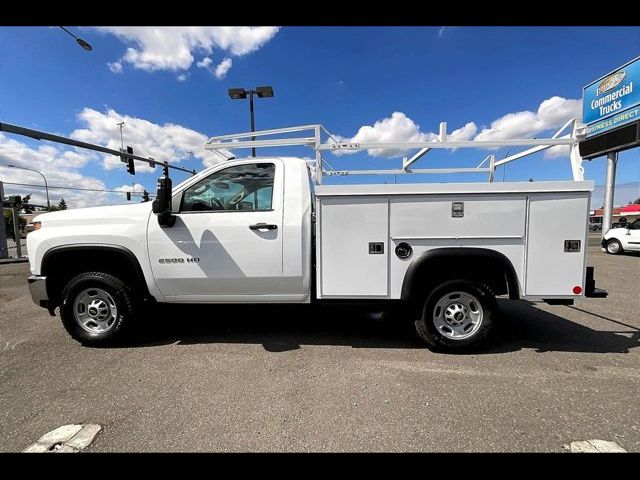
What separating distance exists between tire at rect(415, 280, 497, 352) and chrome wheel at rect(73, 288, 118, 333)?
3.57 m

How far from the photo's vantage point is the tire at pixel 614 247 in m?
13.4

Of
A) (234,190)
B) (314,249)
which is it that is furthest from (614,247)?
(234,190)

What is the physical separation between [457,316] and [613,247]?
15.6 meters

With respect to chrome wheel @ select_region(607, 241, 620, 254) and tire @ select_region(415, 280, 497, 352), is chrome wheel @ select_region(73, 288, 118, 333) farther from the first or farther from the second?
chrome wheel @ select_region(607, 241, 620, 254)

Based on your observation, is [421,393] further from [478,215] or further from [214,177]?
[214,177]

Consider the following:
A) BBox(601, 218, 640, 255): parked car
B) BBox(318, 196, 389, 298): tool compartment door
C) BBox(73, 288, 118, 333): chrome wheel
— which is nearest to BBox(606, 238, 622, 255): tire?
BBox(601, 218, 640, 255): parked car

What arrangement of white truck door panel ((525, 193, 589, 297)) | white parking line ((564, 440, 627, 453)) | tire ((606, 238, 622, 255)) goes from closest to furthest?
white parking line ((564, 440, 627, 453)) → white truck door panel ((525, 193, 589, 297)) → tire ((606, 238, 622, 255))

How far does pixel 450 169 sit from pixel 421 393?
3484 mm

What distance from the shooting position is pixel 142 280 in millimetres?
3502

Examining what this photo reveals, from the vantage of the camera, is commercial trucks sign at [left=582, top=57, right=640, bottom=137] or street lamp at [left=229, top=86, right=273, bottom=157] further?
commercial trucks sign at [left=582, top=57, right=640, bottom=137]

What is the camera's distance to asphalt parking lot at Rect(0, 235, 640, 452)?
2.13 meters

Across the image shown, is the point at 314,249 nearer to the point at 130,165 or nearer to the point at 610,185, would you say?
the point at 130,165

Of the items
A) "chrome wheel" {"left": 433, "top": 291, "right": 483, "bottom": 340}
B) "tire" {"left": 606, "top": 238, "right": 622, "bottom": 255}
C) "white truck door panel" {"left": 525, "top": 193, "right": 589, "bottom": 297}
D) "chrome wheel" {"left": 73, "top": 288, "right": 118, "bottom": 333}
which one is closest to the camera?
"white truck door panel" {"left": 525, "top": 193, "right": 589, "bottom": 297}
